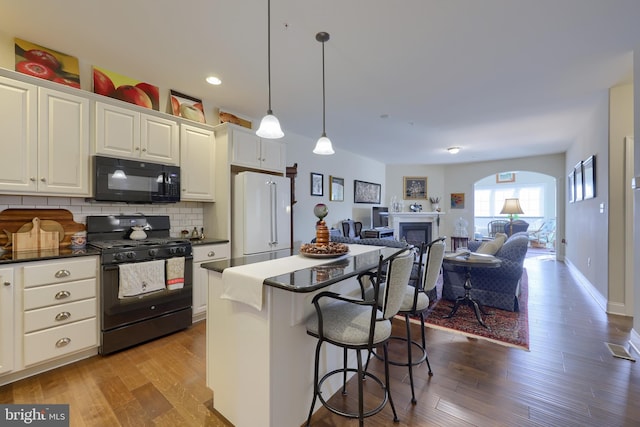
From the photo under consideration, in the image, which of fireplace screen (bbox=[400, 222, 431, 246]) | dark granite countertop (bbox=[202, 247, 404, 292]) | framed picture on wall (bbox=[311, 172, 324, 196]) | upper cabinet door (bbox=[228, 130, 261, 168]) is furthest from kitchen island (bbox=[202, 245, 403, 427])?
fireplace screen (bbox=[400, 222, 431, 246])

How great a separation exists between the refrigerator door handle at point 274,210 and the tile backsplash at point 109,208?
95cm

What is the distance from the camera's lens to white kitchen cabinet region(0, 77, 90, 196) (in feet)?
7.04

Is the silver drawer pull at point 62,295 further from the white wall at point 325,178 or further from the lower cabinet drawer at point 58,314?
the white wall at point 325,178

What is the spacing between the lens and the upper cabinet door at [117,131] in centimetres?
260

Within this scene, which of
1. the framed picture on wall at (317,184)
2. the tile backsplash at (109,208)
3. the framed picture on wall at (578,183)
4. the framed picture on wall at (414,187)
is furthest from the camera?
the framed picture on wall at (414,187)

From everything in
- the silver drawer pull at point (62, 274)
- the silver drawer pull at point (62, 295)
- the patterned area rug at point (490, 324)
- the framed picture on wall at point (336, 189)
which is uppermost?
the framed picture on wall at point (336, 189)

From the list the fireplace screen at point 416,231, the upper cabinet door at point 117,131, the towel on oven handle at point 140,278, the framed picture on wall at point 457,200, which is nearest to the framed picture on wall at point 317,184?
the upper cabinet door at point 117,131

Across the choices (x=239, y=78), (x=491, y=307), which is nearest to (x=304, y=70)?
(x=239, y=78)

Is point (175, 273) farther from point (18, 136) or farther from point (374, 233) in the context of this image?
point (374, 233)

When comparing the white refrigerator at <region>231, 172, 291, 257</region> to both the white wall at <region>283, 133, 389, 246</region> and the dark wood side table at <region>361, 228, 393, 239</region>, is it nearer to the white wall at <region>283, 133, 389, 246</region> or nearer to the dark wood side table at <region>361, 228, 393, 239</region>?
the white wall at <region>283, 133, 389, 246</region>

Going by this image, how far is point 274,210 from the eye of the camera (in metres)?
3.67

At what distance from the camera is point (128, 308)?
8.09 ft

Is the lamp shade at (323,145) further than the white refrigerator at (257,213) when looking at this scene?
No

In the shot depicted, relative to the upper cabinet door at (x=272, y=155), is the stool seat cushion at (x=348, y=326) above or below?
below
